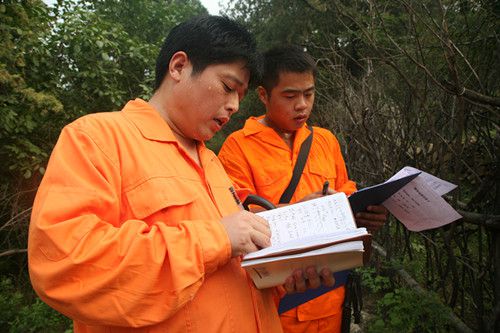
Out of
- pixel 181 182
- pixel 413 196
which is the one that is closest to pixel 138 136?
pixel 181 182

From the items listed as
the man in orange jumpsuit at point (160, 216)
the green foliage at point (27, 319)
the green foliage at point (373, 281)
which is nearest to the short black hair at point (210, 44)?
the man in orange jumpsuit at point (160, 216)

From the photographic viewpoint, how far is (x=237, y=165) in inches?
85.9

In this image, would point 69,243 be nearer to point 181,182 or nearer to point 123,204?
point 123,204

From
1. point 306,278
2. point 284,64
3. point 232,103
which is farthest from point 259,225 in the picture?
point 284,64

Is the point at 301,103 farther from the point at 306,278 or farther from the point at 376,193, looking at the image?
the point at 306,278

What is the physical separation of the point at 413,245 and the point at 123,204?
3680mm

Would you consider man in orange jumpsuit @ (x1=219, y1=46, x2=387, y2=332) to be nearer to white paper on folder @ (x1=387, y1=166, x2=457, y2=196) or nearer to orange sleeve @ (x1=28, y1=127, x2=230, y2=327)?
white paper on folder @ (x1=387, y1=166, x2=457, y2=196)

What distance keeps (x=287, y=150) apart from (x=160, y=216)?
1329 millimetres

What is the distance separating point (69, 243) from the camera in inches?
34.8

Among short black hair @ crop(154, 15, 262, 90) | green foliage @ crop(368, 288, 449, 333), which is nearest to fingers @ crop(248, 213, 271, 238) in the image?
short black hair @ crop(154, 15, 262, 90)

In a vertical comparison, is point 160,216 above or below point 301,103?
below

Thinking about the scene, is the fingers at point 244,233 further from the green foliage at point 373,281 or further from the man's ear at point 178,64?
the green foliage at point 373,281

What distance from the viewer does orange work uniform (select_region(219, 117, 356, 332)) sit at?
78.6 inches

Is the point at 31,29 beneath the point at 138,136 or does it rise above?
above
